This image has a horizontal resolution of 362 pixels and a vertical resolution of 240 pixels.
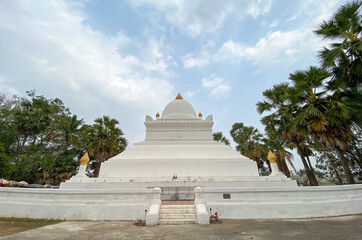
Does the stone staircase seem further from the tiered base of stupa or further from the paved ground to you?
the tiered base of stupa

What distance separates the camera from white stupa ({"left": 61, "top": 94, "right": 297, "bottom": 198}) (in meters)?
11.1

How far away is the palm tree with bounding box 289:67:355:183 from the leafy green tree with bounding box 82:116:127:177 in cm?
1872

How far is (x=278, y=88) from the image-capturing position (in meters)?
15.0

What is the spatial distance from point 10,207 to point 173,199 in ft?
25.3

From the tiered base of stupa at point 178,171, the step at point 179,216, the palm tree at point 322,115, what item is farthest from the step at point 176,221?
the palm tree at point 322,115

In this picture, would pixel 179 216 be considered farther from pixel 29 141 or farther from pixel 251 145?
pixel 29 141

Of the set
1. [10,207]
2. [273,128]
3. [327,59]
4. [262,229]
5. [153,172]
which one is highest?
[327,59]

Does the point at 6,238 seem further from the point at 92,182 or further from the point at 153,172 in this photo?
the point at 153,172

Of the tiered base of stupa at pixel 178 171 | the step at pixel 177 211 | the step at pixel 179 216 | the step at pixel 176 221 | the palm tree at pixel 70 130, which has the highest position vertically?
the palm tree at pixel 70 130

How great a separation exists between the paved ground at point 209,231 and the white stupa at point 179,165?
4.31 meters

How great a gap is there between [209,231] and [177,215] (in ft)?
5.96

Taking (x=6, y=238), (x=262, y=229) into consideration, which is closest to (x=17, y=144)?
(x=6, y=238)

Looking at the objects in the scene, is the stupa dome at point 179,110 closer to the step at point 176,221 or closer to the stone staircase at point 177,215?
the stone staircase at point 177,215

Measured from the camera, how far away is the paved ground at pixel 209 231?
16.9ft
